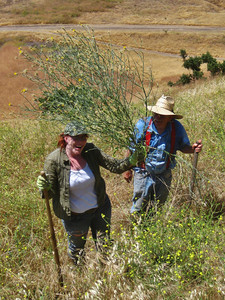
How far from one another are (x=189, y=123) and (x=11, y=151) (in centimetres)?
273

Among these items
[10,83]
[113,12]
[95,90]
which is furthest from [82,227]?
[113,12]

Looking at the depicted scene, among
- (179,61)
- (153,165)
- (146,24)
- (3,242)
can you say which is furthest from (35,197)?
(146,24)

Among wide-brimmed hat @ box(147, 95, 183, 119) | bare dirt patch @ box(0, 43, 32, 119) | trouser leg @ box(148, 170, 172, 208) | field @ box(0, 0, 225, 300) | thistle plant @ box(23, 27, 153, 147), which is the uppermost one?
thistle plant @ box(23, 27, 153, 147)

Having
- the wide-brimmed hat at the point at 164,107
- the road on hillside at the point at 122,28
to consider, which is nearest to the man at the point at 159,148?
the wide-brimmed hat at the point at 164,107

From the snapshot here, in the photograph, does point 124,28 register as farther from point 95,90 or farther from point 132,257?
point 132,257

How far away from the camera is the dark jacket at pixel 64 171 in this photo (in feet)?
6.93

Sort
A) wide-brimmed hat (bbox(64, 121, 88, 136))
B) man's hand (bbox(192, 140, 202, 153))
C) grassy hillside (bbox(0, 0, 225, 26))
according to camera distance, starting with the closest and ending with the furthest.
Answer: wide-brimmed hat (bbox(64, 121, 88, 136)) < man's hand (bbox(192, 140, 202, 153)) < grassy hillside (bbox(0, 0, 225, 26))

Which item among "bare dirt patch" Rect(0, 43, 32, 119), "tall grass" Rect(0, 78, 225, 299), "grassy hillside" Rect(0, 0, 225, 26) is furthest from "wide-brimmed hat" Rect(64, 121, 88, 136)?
"grassy hillside" Rect(0, 0, 225, 26)

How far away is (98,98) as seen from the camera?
197cm

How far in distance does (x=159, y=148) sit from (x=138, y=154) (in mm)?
357

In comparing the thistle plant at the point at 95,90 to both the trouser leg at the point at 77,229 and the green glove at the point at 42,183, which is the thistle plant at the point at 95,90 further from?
the trouser leg at the point at 77,229

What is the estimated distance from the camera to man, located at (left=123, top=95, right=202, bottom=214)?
2.32 metres

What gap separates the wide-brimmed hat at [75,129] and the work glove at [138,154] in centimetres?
37

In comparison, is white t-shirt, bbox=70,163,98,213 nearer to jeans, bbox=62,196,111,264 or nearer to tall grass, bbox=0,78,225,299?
jeans, bbox=62,196,111,264
